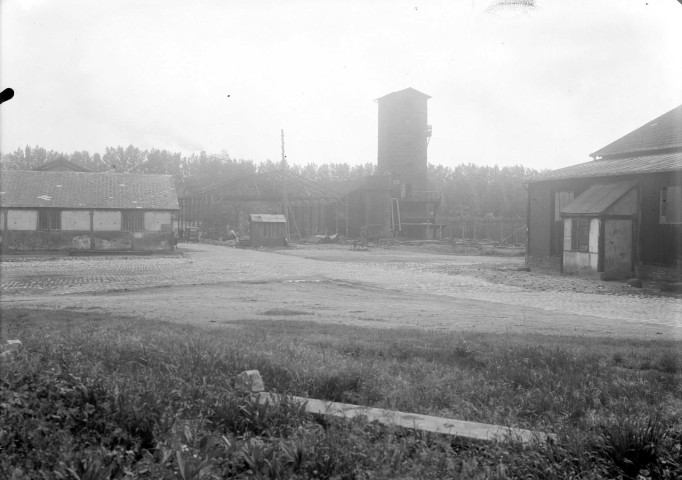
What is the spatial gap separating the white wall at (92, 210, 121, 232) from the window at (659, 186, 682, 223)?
31.7 metres

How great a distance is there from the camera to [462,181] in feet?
363

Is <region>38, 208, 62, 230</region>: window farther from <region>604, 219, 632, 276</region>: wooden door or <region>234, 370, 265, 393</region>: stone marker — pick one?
<region>234, 370, 265, 393</region>: stone marker

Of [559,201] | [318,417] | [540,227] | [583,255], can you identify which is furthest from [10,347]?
[540,227]

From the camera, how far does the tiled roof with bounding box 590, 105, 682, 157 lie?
2855 cm

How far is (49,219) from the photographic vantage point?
42.4m

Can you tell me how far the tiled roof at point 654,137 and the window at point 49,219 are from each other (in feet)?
103

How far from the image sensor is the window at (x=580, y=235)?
26.1 metres

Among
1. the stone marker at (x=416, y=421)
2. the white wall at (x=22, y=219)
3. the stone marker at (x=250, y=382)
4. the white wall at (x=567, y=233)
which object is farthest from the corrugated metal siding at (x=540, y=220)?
the white wall at (x=22, y=219)

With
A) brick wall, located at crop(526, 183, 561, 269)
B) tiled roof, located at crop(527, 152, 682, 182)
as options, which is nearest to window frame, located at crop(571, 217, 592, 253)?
tiled roof, located at crop(527, 152, 682, 182)

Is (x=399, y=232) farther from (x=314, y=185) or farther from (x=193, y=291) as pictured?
(x=193, y=291)

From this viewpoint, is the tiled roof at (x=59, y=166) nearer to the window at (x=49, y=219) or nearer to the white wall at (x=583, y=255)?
the window at (x=49, y=219)

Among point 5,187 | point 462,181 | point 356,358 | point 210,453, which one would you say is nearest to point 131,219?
point 5,187

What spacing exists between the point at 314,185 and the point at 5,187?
28427mm

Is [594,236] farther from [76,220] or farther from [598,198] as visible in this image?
[76,220]
